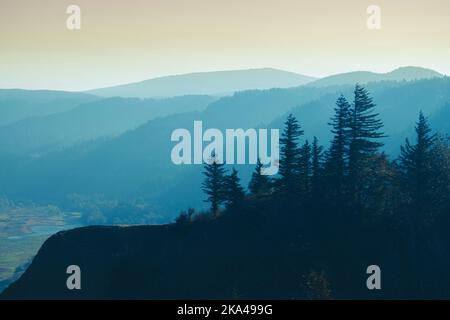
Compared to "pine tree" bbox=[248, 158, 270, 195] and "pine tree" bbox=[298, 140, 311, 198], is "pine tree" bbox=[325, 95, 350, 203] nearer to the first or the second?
"pine tree" bbox=[298, 140, 311, 198]

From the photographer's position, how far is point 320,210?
54.2 metres

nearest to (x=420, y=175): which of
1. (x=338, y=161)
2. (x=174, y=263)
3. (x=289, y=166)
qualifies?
(x=338, y=161)

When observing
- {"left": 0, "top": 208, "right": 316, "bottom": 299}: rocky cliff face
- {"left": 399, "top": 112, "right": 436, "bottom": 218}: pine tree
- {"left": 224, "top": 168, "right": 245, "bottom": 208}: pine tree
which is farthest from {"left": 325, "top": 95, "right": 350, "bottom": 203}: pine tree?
{"left": 224, "top": 168, "right": 245, "bottom": 208}: pine tree

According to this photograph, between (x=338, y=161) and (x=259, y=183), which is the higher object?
(x=338, y=161)

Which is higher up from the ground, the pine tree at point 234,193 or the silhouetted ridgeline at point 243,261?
the pine tree at point 234,193

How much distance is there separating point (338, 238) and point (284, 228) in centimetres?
510

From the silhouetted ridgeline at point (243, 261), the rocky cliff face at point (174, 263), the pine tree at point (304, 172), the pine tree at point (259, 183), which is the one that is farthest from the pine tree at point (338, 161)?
the pine tree at point (259, 183)

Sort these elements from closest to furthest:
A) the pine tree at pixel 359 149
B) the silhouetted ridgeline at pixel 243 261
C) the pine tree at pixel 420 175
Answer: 1. the silhouetted ridgeline at pixel 243 261
2. the pine tree at pixel 420 175
3. the pine tree at pixel 359 149

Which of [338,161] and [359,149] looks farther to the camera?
[338,161]

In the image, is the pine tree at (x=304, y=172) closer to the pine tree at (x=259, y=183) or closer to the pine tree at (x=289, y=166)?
the pine tree at (x=289, y=166)

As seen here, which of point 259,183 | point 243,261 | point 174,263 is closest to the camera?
point 243,261

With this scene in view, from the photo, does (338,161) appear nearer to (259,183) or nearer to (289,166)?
(289,166)
